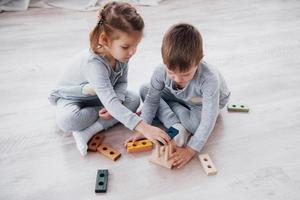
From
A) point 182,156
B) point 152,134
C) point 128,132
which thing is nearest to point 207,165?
point 182,156

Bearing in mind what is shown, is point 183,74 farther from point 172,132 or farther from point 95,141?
point 95,141

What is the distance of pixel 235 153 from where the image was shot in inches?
40.4

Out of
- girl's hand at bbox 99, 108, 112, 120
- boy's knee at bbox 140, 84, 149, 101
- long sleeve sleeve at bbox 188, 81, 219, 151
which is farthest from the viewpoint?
boy's knee at bbox 140, 84, 149, 101

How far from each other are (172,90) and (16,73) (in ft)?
2.54

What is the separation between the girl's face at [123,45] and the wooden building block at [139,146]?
265 millimetres

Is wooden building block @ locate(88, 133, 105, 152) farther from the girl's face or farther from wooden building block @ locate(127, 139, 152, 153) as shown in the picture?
the girl's face

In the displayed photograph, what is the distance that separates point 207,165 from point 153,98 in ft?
0.90

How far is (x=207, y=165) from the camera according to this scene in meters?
0.97

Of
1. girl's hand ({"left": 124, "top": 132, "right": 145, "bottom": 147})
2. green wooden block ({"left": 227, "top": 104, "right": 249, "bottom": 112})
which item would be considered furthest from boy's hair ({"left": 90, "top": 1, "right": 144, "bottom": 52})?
green wooden block ({"left": 227, "top": 104, "right": 249, "bottom": 112})

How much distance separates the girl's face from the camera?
0.93 meters

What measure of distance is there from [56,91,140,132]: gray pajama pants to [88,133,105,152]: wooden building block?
0.04m

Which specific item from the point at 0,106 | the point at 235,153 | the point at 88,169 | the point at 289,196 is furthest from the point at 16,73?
the point at 289,196

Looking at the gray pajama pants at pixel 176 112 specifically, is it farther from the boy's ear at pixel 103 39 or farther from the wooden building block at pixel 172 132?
the boy's ear at pixel 103 39

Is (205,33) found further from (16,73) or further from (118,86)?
(16,73)
